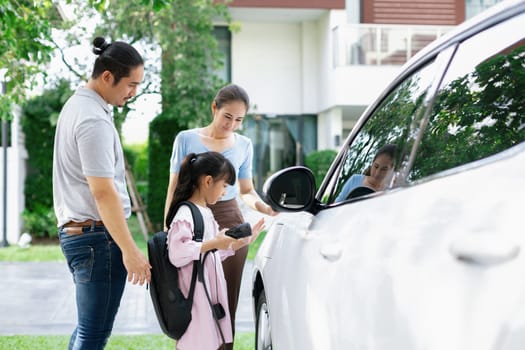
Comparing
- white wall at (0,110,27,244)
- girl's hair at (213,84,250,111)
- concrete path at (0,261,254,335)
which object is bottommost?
concrete path at (0,261,254,335)

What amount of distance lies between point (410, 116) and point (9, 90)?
6.86 m

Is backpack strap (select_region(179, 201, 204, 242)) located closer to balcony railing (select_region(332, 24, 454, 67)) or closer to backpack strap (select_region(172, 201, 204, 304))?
backpack strap (select_region(172, 201, 204, 304))

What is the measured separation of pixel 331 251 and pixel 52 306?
7.02 metres

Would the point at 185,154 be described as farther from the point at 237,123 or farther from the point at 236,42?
the point at 236,42

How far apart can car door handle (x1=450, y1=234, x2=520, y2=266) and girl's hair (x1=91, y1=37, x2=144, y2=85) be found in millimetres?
2284

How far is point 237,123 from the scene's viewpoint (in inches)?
193

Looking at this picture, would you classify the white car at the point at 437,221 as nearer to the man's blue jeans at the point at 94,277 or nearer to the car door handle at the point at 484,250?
the car door handle at the point at 484,250

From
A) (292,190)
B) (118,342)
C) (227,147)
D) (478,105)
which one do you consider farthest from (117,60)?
(118,342)

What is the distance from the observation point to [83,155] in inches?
136

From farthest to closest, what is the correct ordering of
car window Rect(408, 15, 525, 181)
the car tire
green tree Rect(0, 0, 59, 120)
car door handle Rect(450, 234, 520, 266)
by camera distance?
green tree Rect(0, 0, 59, 120)
the car tire
car window Rect(408, 15, 525, 181)
car door handle Rect(450, 234, 520, 266)

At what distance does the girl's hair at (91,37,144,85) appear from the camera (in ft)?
11.8

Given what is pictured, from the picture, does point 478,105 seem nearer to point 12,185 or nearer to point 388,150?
point 388,150

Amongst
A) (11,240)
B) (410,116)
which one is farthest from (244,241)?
(11,240)

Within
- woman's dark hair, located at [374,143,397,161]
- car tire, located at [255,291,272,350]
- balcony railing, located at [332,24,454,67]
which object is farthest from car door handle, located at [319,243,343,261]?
balcony railing, located at [332,24,454,67]
